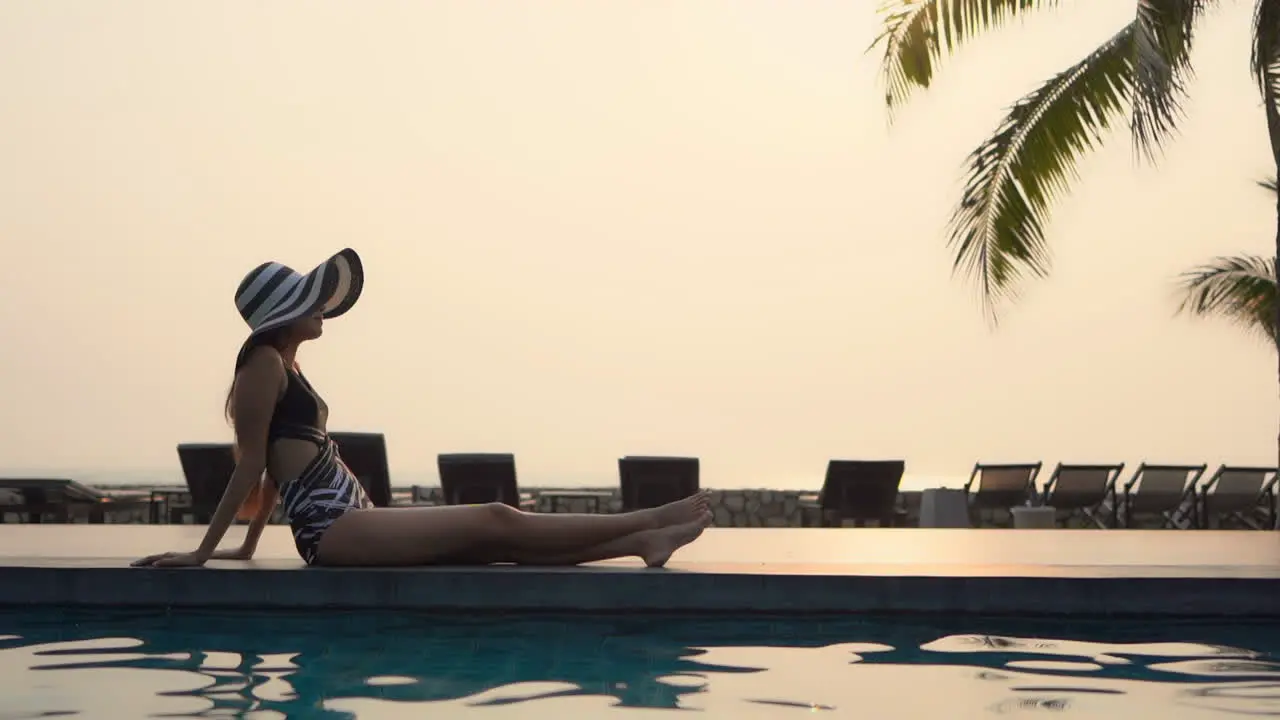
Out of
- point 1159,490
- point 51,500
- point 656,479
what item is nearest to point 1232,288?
point 1159,490

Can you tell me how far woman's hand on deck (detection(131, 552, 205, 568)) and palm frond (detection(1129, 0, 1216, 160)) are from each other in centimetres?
758

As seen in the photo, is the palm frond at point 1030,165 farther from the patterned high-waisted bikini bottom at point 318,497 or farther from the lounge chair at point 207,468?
the patterned high-waisted bikini bottom at point 318,497

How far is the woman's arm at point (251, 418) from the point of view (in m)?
6.00

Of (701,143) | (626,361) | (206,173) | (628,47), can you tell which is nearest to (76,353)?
(206,173)

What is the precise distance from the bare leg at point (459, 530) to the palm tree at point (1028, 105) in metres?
6.99

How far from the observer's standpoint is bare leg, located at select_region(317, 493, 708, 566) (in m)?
6.26

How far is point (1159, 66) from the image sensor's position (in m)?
11.0

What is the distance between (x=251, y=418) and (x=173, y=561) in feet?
2.43

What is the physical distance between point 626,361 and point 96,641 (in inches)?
1272

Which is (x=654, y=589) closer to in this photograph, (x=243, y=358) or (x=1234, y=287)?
(x=243, y=358)

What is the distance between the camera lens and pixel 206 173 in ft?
68.4

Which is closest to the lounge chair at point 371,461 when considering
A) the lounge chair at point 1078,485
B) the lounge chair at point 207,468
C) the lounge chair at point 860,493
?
the lounge chair at point 207,468

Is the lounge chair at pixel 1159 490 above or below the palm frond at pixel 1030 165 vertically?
below

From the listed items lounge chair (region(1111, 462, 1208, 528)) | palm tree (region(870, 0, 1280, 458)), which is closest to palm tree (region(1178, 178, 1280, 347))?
lounge chair (region(1111, 462, 1208, 528))
